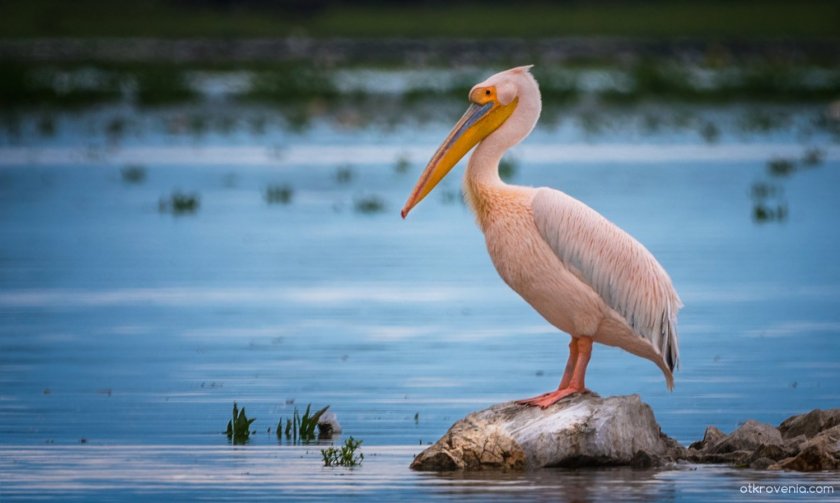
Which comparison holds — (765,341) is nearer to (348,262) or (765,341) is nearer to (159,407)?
(159,407)

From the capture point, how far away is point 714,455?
25.1 feet

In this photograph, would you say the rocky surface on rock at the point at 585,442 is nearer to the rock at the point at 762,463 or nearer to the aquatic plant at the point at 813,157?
the rock at the point at 762,463

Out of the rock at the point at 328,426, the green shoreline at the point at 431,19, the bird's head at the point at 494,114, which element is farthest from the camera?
the green shoreline at the point at 431,19

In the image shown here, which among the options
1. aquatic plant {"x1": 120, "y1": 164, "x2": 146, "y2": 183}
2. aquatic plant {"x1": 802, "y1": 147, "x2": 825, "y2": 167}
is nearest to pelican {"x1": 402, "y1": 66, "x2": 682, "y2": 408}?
aquatic plant {"x1": 120, "y1": 164, "x2": 146, "y2": 183}

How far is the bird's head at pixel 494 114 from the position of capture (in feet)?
26.7

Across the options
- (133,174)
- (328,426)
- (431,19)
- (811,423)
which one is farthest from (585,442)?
(431,19)

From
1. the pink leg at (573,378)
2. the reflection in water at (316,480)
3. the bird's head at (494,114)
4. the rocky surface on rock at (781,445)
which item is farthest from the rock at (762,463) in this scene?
the bird's head at (494,114)

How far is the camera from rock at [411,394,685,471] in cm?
749

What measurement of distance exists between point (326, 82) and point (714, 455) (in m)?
40.4

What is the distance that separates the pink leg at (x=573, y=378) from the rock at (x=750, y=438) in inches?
23.3

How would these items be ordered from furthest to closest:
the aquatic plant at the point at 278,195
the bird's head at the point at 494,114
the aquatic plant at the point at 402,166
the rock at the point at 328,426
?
1. the aquatic plant at the point at 402,166
2. the aquatic plant at the point at 278,195
3. the rock at the point at 328,426
4. the bird's head at the point at 494,114

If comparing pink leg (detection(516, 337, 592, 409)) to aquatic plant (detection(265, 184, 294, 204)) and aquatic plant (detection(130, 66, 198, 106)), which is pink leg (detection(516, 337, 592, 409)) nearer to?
aquatic plant (detection(265, 184, 294, 204))

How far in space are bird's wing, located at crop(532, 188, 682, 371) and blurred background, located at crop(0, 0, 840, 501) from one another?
68cm

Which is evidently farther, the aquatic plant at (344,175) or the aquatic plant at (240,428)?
the aquatic plant at (344,175)
